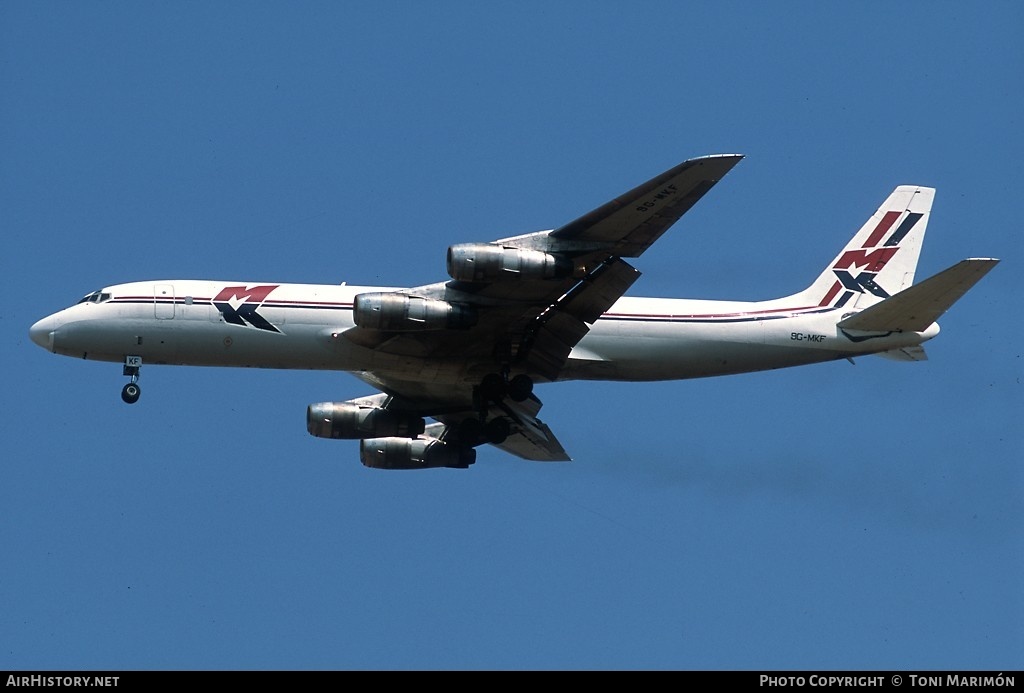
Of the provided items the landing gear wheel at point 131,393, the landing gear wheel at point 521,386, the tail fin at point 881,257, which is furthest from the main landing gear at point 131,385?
the tail fin at point 881,257

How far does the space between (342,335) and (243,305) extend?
304 cm

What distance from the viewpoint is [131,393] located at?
4612 cm

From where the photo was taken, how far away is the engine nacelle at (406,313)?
42844 millimetres

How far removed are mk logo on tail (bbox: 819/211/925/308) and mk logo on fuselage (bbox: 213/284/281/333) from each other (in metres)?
17.2

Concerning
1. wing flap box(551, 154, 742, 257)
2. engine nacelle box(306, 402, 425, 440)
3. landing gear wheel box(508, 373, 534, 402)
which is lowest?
engine nacelle box(306, 402, 425, 440)

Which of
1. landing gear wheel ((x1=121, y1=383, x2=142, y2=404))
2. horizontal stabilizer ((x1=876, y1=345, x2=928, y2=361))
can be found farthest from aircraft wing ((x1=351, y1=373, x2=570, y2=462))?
horizontal stabilizer ((x1=876, y1=345, x2=928, y2=361))

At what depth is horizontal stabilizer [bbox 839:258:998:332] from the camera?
42.8 metres

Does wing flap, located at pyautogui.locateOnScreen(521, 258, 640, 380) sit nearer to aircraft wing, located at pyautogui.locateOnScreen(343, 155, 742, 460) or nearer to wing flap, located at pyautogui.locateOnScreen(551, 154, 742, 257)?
aircraft wing, located at pyautogui.locateOnScreen(343, 155, 742, 460)

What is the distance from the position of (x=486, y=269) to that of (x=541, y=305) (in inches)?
121
